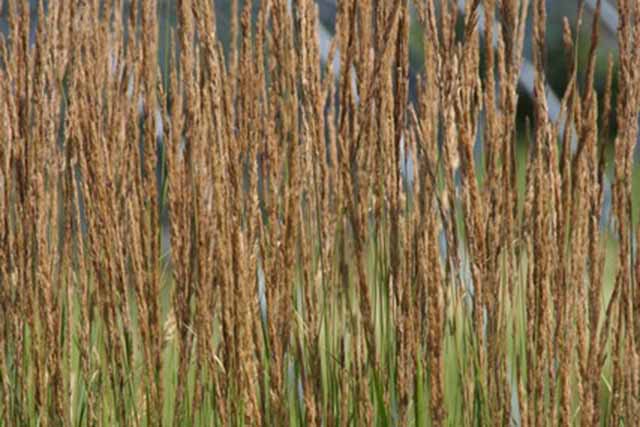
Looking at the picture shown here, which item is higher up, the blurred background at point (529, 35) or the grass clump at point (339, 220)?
the blurred background at point (529, 35)

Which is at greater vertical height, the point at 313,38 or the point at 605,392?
the point at 313,38

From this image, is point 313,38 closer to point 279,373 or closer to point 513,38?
point 513,38

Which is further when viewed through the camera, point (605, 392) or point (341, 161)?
point (605, 392)

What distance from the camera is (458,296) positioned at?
6.31 feet

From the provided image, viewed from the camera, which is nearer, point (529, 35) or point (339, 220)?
Answer: point (339, 220)

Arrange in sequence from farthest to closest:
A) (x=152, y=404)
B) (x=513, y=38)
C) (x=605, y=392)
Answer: (x=605, y=392) < (x=152, y=404) < (x=513, y=38)

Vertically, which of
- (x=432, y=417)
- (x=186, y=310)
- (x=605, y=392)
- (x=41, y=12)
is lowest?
(x=605, y=392)

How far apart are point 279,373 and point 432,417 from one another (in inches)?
10.9

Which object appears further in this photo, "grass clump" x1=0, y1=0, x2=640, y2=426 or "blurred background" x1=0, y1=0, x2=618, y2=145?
"blurred background" x1=0, y1=0, x2=618, y2=145

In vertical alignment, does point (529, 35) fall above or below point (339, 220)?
above

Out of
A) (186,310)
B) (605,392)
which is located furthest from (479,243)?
(605,392)

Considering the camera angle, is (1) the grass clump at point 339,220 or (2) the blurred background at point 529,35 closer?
(1) the grass clump at point 339,220

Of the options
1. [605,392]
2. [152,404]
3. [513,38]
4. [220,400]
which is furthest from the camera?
[605,392]

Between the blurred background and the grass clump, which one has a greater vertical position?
the blurred background
